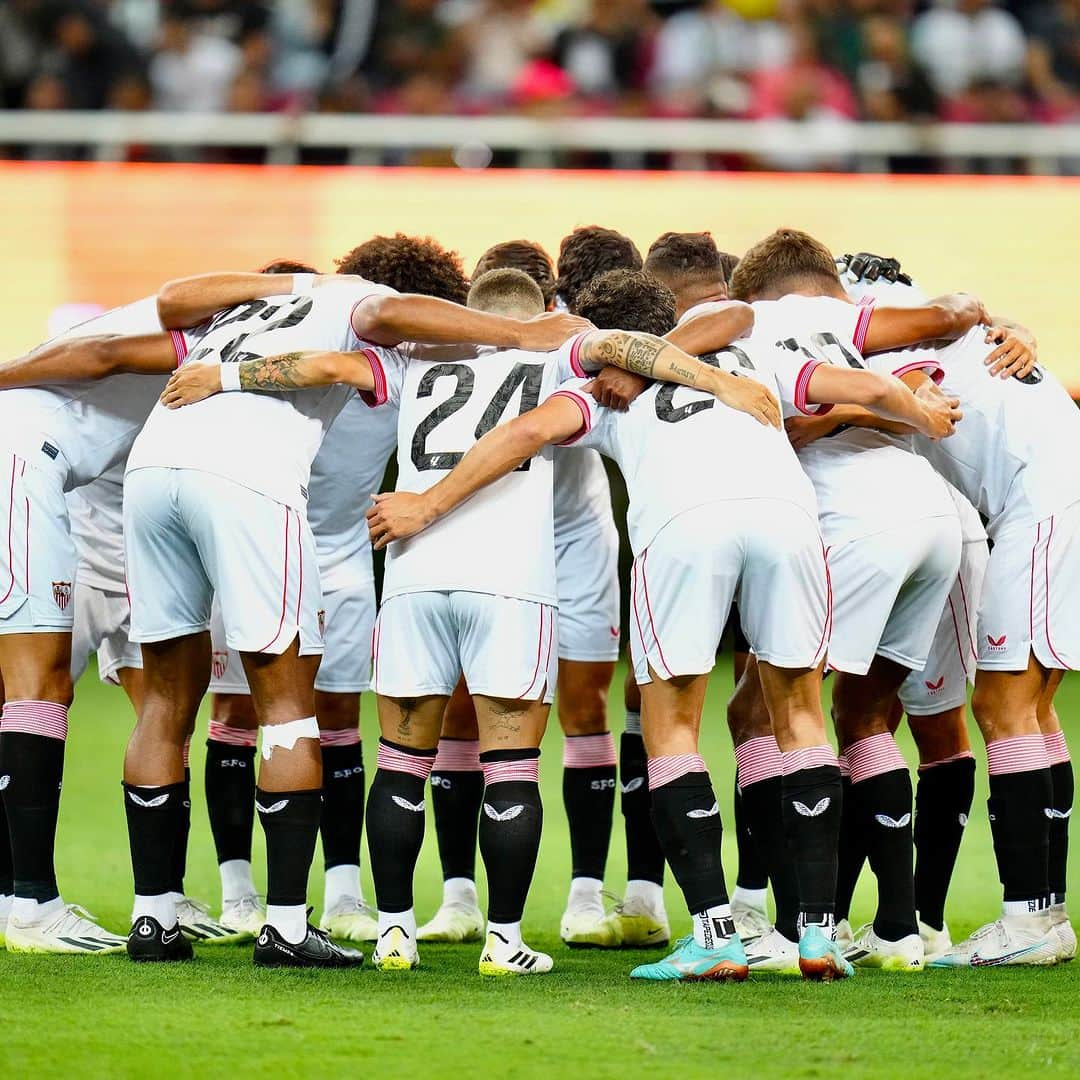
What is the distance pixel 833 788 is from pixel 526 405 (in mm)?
1504

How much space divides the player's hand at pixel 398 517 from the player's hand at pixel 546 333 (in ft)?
2.10

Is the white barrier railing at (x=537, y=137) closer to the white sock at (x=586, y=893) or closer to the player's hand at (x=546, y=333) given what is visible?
the player's hand at (x=546, y=333)

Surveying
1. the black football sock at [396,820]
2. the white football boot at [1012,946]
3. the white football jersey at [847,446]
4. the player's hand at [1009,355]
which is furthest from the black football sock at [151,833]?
the player's hand at [1009,355]

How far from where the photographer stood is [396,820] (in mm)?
5141

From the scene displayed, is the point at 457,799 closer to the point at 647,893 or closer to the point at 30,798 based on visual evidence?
the point at 647,893

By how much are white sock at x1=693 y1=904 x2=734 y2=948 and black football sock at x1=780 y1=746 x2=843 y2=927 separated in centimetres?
23

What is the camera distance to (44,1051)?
13.1 ft

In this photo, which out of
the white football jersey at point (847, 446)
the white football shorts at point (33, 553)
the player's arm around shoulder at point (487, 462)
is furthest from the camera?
the white football shorts at point (33, 553)

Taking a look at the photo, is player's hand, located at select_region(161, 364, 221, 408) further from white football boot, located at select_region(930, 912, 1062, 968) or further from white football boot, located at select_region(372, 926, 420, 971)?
white football boot, located at select_region(930, 912, 1062, 968)

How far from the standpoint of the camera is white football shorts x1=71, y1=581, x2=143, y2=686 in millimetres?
6238

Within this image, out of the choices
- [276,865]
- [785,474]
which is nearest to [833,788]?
[785,474]

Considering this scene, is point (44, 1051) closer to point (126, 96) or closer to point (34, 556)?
point (34, 556)

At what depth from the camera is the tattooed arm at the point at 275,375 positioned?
209 inches

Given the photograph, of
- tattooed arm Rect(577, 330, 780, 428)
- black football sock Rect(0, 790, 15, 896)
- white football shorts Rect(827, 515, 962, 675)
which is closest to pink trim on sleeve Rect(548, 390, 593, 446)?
tattooed arm Rect(577, 330, 780, 428)
